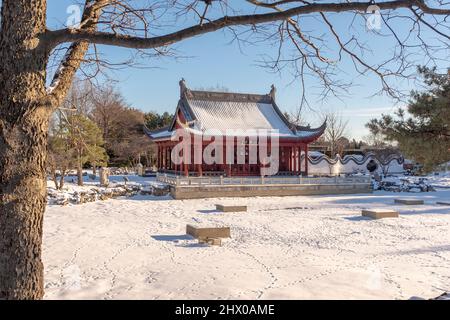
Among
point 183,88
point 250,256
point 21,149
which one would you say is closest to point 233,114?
point 183,88

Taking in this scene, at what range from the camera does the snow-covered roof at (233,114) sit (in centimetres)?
2459

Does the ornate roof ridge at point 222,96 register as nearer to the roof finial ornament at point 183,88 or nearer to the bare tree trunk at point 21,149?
the roof finial ornament at point 183,88

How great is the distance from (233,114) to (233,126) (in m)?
1.82

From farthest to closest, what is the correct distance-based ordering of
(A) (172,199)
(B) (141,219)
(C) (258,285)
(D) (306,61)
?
→ (A) (172,199)
(B) (141,219)
(C) (258,285)
(D) (306,61)

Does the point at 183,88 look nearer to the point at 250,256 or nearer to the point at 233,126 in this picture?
the point at 233,126

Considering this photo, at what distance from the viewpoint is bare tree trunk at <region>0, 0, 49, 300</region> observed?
263 centimetres

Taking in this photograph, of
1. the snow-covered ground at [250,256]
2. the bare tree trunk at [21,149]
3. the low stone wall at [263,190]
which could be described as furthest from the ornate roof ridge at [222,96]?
the bare tree trunk at [21,149]

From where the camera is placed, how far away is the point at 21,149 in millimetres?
2645

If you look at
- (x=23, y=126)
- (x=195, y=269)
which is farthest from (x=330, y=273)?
(x=23, y=126)

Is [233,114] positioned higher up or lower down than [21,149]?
higher up

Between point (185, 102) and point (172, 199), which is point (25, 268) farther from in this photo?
point (185, 102)

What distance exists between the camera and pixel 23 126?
104 inches

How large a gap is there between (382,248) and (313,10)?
23.9ft
